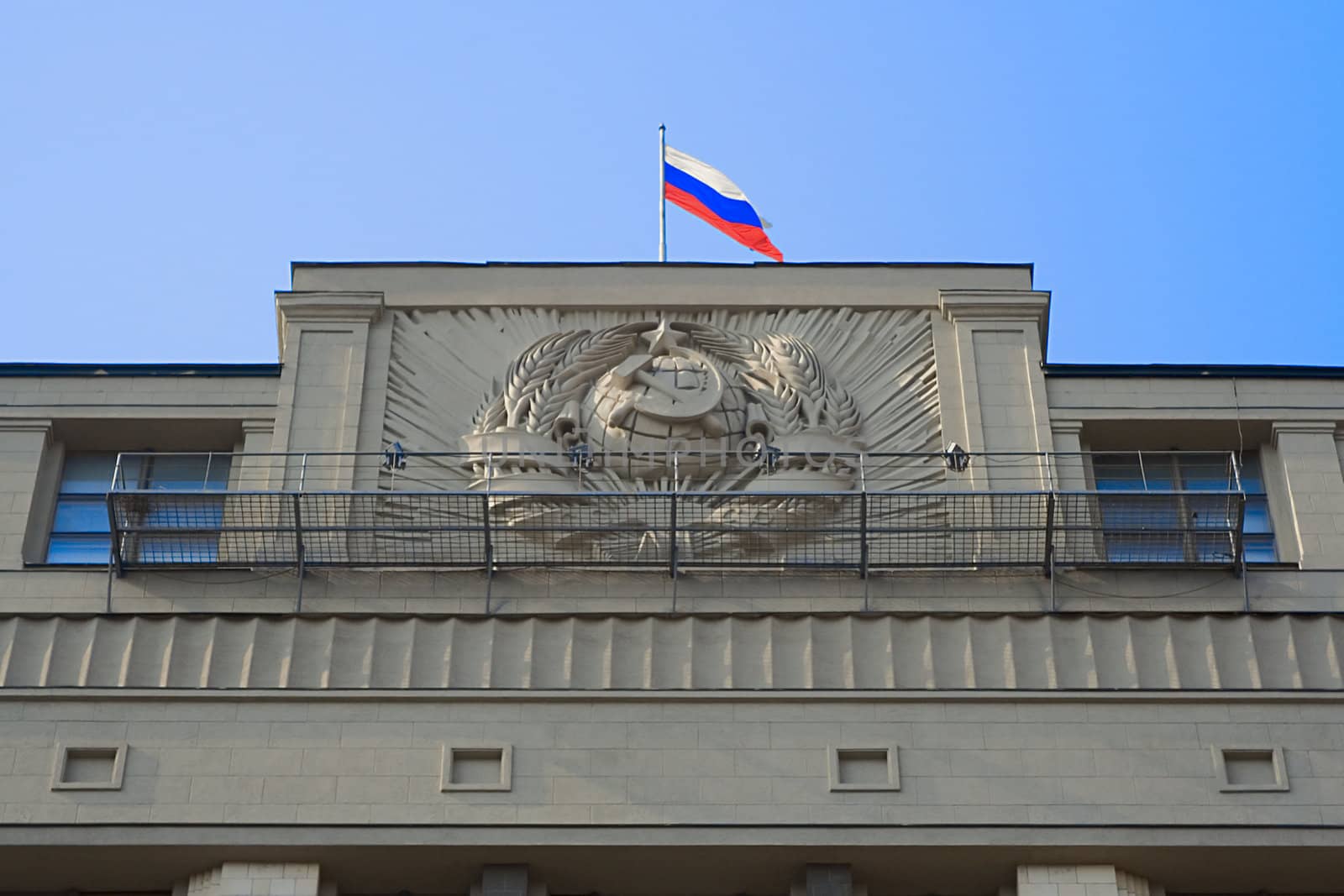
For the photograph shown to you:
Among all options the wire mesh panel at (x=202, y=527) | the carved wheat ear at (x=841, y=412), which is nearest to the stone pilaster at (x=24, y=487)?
the wire mesh panel at (x=202, y=527)

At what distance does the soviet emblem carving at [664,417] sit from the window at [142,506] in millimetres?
3248

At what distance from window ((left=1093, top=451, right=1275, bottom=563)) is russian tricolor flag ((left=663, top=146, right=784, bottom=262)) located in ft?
20.8

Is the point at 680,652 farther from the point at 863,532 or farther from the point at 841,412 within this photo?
the point at 841,412

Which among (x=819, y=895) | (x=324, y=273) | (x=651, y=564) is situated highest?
(x=324, y=273)

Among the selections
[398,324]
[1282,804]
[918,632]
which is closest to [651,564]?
[918,632]

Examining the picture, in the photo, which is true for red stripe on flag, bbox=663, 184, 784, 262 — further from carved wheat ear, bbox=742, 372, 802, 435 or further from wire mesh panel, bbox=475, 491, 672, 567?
wire mesh panel, bbox=475, 491, 672, 567

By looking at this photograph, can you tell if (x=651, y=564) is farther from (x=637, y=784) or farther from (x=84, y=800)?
(x=84, y=800)

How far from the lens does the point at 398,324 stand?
31.2 m

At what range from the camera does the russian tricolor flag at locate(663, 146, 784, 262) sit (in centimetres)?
3459

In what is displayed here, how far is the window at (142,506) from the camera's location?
2880 centimetres

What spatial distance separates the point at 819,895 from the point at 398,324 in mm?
9300

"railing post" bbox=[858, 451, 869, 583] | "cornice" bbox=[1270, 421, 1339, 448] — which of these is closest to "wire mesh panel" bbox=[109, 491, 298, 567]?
"railing post" bbox=[858, 451, 869, 583]

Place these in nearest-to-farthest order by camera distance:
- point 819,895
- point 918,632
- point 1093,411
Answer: point 819,895, point 918,632, point 1093,411

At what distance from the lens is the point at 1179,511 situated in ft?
95.1
